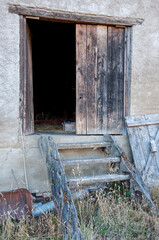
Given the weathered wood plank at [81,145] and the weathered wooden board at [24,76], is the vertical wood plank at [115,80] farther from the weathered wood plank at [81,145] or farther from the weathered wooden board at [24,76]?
the weathered wooden board at [24,76]

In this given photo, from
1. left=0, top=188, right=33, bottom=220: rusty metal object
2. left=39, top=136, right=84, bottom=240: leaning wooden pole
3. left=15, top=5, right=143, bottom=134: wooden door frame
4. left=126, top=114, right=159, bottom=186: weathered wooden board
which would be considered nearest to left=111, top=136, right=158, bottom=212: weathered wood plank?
left=126, top=114, right=159, bottom=186: weathered wooden board

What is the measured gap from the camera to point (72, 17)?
342 centimetres

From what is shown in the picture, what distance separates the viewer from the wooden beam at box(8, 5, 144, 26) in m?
3.24

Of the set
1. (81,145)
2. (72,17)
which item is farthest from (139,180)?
(72,17)

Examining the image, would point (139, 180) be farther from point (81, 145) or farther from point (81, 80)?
point (81, 80)

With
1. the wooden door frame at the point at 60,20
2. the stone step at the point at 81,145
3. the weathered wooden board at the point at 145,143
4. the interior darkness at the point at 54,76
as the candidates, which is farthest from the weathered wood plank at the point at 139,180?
the interior darkness at the point at 54,76

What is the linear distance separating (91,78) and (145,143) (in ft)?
4.97

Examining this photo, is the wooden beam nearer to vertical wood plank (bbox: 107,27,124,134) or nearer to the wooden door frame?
the wooden door frame

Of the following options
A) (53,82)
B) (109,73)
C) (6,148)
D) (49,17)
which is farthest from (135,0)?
(53,82)

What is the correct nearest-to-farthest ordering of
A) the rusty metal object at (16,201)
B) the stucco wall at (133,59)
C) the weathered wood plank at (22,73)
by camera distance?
1. the rusty metal object at (16,201)
2. the stucco wall at (133,59)
3. the weathered wood plank at (22,73)

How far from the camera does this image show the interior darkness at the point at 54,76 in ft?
22.6

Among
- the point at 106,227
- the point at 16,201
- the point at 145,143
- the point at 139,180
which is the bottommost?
the point at 106,227

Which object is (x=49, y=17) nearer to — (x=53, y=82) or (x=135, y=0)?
(x=135, y=0)

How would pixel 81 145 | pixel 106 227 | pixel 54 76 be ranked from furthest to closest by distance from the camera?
pixel 54 76
pixel 81 145
pixel 106 227
